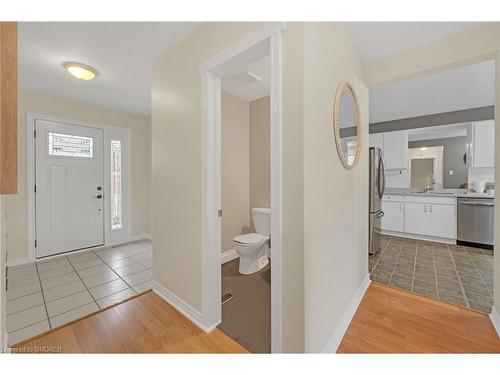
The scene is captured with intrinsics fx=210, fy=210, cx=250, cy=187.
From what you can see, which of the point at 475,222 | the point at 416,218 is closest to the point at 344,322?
the point at 416,218

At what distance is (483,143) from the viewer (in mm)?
3500

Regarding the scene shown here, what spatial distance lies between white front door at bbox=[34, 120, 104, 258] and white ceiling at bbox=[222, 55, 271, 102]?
2451 mm

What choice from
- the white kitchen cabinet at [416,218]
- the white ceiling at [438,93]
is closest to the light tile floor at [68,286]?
the white ceiling at [438,93]

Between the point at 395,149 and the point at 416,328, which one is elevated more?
the point at 395,149

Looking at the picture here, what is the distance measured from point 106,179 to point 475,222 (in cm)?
612

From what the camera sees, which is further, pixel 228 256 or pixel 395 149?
pixel 395 149

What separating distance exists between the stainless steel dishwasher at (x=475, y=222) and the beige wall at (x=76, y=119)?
18.2ft

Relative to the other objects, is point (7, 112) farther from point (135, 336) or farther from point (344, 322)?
point (344, 322)

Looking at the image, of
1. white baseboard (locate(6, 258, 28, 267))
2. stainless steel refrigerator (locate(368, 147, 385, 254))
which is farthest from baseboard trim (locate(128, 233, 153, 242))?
stainless steel refrigerator (locate(368, 147, 385, 254))

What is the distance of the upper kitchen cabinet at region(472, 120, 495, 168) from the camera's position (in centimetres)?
346

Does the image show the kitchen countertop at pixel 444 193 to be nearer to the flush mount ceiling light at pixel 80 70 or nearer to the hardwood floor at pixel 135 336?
the hardwood floor at pixel 135 336

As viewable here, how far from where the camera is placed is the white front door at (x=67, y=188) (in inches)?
119

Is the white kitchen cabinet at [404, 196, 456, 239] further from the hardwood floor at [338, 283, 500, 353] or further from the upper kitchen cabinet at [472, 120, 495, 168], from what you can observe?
the hardwood floor at [338, 283, 500, 353]
